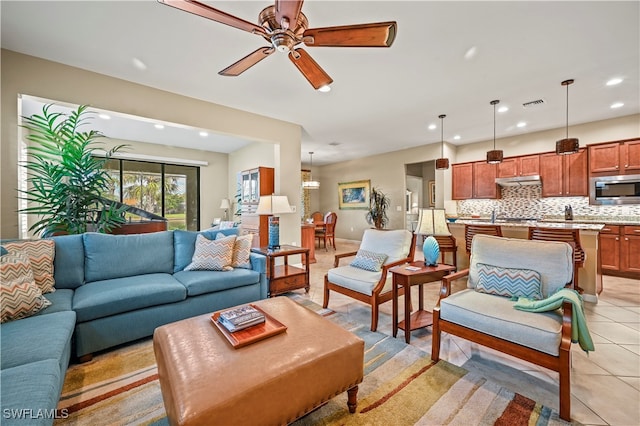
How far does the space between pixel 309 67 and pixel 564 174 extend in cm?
575

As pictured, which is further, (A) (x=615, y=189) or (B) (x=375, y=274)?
(A) (x=615, y=189)

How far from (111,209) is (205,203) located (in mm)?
4451

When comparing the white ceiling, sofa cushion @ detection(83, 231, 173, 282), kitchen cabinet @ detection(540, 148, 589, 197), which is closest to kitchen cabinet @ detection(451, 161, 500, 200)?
kitchen cabinet @ detection(540, 148, 589, 197)

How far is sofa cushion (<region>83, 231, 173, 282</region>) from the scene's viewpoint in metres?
2.52

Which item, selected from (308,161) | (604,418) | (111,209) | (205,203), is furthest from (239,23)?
(308,161)

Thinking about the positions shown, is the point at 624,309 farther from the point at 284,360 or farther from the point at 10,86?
the point at 10,86

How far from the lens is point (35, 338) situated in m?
1.48

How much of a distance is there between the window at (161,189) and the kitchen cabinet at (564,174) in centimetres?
836

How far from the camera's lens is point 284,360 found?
130 cm

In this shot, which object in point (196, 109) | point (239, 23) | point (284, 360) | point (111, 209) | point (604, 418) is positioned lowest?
point (604, 418)

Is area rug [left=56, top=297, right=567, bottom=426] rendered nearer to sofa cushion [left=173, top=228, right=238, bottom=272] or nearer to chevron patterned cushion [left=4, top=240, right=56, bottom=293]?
chevron patterned cushion [left=4, top=240, right=56, bottom=293]

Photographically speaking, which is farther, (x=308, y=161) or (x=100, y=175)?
(x=308, y=161)

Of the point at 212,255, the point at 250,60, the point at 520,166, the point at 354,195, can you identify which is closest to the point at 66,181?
the point at 212,255

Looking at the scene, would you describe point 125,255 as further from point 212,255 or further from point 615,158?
point 615,158
